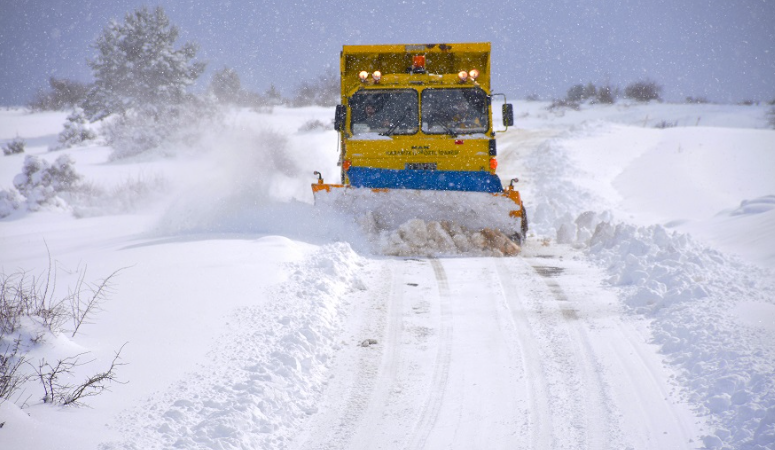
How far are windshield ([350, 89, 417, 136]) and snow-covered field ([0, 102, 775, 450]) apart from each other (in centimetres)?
169

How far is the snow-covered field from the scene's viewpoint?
3.71m

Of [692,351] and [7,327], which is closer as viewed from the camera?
[7,327]

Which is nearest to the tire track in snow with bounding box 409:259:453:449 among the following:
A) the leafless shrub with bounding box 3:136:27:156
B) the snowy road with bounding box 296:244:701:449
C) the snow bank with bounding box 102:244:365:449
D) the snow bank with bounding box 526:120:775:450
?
the snowy road with bounding box 296:244:701:449

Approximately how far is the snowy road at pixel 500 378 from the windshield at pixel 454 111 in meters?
3.83

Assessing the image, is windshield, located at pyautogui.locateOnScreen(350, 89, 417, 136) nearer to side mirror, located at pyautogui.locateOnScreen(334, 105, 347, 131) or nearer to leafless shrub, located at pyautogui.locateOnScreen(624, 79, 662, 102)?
side mirror, located at pyautogui.locateOnScreen(334, 105, 347, 131)

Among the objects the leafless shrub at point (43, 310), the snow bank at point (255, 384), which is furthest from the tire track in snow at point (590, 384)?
the leafless shrub at point (43, 310)

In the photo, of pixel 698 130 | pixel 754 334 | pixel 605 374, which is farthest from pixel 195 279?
pixel 698 130

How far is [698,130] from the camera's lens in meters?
28.0

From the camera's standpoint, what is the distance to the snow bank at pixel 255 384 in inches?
139

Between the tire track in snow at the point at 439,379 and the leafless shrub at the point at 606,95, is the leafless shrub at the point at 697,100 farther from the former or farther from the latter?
the tire track in snow at the point at 439,379

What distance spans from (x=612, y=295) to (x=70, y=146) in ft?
97.3

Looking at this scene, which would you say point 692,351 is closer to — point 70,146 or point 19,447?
point 19,447

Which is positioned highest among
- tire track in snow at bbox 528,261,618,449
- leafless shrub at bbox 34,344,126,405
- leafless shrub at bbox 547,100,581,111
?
leafless shrub at bbox 547,100,581,111

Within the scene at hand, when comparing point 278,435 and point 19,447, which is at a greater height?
point 19,447
